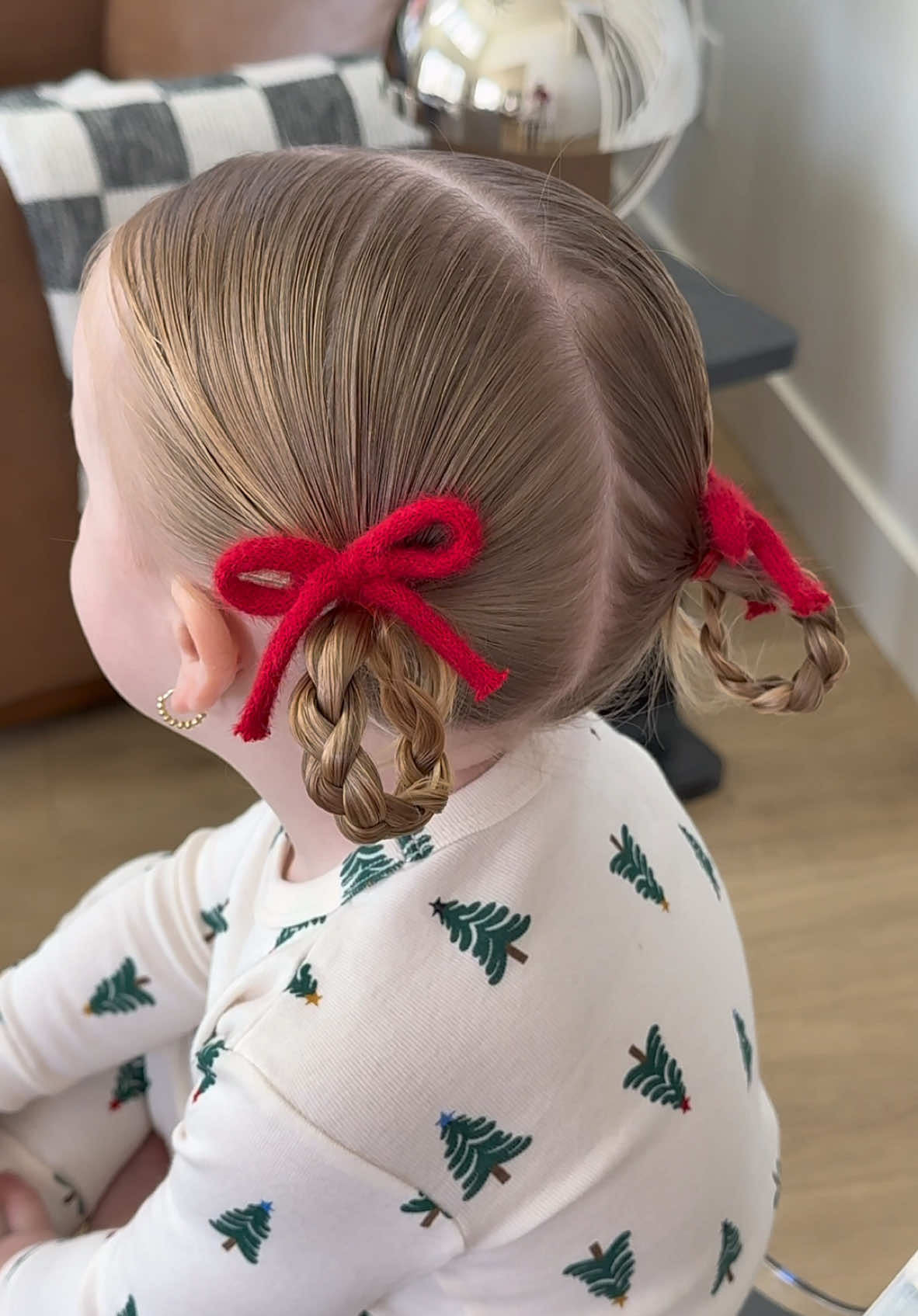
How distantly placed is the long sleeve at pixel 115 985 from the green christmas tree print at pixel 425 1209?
33cm

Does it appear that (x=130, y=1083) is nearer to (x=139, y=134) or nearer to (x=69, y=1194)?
(x=69, y=1194)

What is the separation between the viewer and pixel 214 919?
93 centimetres

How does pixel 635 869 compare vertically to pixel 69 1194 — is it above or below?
above

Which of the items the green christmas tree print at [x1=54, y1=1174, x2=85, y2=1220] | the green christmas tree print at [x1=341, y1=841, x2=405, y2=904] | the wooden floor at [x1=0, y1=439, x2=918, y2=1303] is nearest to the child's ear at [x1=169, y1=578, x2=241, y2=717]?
the green christmas tree print at [x1=341, y1=841, x2=405, y2=904]

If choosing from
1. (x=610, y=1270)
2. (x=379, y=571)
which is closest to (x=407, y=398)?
(x=379, y=571)

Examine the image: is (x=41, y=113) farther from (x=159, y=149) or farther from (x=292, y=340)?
(x=292, y=340)

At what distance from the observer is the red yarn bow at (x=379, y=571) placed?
54 centimetres

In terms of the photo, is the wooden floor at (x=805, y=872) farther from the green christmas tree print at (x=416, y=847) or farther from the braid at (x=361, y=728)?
the braid at (x=361, y=728)

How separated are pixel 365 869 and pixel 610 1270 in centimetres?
24

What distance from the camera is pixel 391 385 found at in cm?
55

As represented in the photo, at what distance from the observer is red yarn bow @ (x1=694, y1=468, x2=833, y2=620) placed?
2.14ft

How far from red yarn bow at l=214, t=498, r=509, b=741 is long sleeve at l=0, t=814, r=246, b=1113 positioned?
1.32 ft

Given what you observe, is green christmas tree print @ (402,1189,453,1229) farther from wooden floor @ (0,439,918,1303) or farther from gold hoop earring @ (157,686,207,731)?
wooden floor @ (0,439,918,1303)

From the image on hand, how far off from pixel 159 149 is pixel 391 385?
2.48ft
